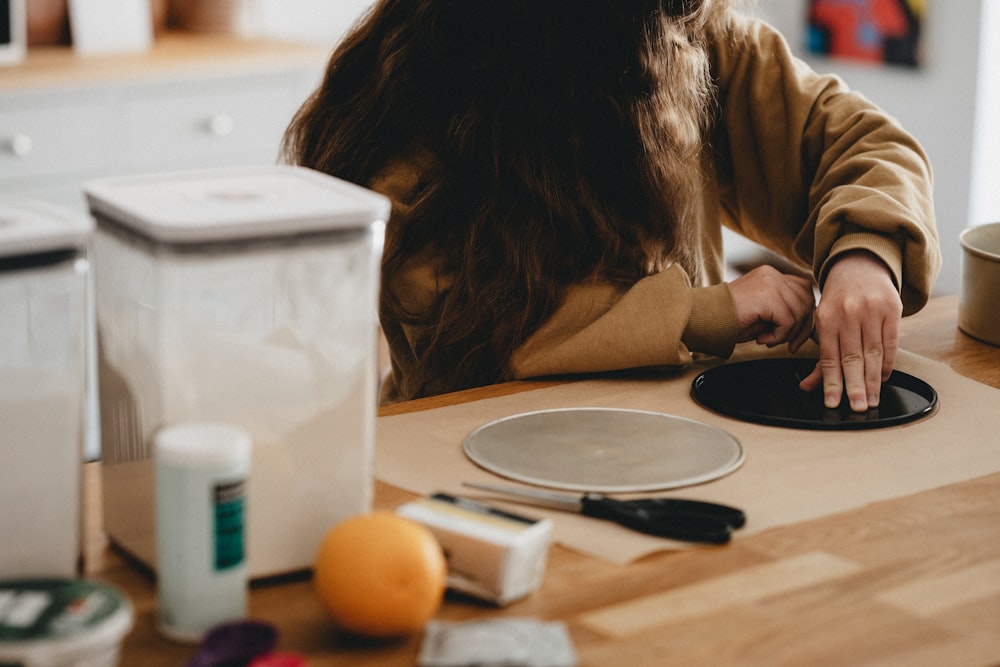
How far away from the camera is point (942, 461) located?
1094mm

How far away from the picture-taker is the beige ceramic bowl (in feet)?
4.81

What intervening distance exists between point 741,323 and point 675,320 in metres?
0.10

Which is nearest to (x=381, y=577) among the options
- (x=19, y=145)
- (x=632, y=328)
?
(x=632, y=328)

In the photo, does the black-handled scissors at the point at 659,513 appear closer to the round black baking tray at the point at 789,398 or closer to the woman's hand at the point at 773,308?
the round black baking tray at the point at 789,398

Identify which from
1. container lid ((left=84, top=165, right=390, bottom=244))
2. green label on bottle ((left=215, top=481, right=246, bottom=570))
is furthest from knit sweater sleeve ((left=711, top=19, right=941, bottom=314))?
green label on bottle ((left=215, top=481, right=246, bottom=570))

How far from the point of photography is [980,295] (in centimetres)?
149

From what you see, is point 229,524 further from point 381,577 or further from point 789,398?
point 789,398

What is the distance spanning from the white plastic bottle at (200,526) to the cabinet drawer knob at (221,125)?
99.2 inches

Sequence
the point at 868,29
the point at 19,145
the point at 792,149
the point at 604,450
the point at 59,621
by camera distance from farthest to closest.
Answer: the point at 868,29
the point at 19,145
the point at 792,149
the point at 604,450
the point at 59,621

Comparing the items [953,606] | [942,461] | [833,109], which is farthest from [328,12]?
[953,606]

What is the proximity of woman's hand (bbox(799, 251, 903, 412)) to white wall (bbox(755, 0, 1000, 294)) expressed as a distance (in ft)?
9.12

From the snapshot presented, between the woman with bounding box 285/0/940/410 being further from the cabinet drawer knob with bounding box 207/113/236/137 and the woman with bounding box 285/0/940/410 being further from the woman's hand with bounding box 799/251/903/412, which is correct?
the cabinet drawer knob with bounding box 207/113/236/137

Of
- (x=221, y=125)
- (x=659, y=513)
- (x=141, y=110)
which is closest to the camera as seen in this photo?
(x=659, y=513)

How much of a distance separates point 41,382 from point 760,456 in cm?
62
